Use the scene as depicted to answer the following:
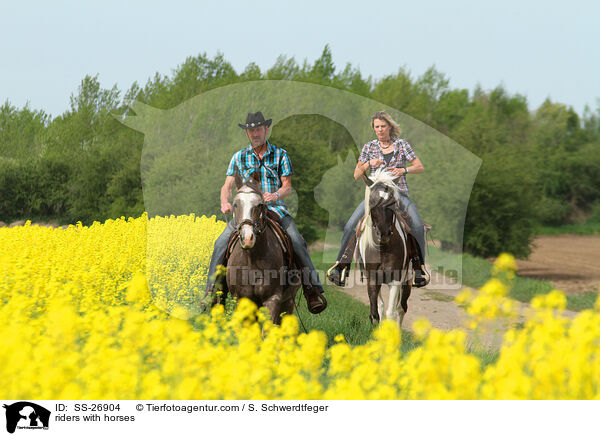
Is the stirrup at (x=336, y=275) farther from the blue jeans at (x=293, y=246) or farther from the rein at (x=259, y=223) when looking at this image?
the rein at (x=259, y=223)

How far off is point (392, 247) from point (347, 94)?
5866 mm

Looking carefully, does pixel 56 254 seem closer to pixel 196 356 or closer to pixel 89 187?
pixel 196 356

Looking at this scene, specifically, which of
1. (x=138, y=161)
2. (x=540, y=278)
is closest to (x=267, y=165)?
(x=138, y=161)

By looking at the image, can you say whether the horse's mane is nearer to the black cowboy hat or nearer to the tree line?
the black cowboy hat

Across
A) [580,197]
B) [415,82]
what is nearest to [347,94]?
[415,82]

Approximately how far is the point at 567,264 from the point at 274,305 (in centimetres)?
2526

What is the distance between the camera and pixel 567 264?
89.1 ft

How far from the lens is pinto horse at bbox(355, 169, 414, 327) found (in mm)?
6449

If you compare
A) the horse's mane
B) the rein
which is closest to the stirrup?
the horse's mane

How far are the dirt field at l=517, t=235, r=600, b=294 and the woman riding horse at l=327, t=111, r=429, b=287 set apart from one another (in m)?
13.5

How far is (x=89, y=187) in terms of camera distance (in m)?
15.1

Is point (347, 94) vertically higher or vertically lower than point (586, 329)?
higher

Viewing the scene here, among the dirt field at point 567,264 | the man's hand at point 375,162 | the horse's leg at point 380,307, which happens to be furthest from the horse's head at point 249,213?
the dirt field at point 567,264
